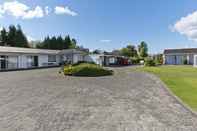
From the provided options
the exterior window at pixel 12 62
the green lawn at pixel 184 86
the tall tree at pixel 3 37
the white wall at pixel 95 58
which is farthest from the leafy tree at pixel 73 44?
the green lawn at pixel 184 86

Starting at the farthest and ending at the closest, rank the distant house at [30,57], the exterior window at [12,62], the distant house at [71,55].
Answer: the distant house at [71,55] → the exterior window at [12,62] → the distant house at [30,57]

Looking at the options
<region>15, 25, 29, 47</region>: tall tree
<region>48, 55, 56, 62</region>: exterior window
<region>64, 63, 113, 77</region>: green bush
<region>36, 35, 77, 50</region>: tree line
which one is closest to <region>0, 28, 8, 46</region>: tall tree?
<region>15, 25, 29, 47</region>: tall tree

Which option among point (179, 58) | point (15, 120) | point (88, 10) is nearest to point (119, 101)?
point (15, 120)

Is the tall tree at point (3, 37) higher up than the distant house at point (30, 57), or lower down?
higher up

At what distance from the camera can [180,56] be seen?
5041 cm

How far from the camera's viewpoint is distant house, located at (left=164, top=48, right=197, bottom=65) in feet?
160

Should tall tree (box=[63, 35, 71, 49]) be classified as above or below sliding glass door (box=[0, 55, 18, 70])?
above

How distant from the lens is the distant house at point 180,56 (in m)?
48.9

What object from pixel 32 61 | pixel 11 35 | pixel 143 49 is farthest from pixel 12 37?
pixel 143 49

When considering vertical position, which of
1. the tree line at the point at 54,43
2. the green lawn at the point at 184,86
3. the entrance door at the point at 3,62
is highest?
the tree line at the point at 54,43

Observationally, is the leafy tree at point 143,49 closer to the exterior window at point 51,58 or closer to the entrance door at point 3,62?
the exterior window at point 51,58

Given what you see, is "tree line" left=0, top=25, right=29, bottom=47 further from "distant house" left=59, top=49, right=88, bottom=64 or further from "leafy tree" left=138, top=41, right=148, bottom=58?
"leafy tree" left=138, top=41, right=148, bottom=58

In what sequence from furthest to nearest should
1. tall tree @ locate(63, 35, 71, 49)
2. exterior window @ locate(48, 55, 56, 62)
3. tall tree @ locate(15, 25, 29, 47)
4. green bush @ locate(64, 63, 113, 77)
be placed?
1. tall tree @ locate(63, 35, 71, 49)
2. tall tree @ locate(15, 25, 29, 47)
3. exterior window @ locate(48, 55, 56, 62)
4. green bush @ locate(64, 63, 113, 77)

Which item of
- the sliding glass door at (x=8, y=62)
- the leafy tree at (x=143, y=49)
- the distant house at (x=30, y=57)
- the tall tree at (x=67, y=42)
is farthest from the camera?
the tall tree at (x=67, y=42)
